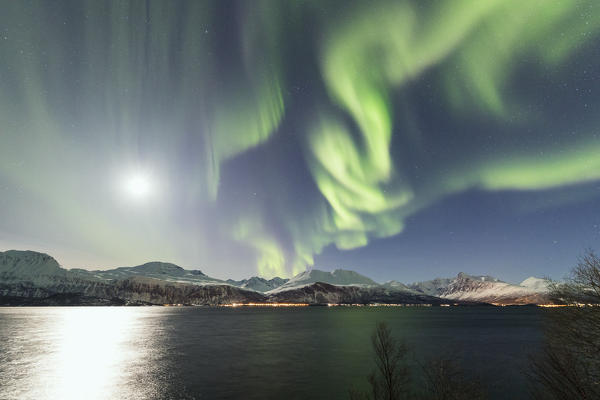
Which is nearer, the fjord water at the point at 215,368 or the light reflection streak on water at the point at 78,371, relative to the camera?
the fjord water at the point at 215,368

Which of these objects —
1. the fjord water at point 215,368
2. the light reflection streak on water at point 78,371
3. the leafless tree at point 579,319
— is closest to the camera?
the leafless tree at point 579,319

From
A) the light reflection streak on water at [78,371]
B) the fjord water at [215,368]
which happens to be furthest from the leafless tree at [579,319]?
the light reflection streak on water at [78,371]

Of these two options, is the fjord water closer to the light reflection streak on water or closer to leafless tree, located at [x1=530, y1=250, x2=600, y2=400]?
the light reflection streak on water

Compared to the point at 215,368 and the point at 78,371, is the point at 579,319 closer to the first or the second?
the point at 215,368

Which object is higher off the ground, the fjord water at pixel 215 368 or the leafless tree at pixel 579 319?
the leafless tree at pixel 579 319

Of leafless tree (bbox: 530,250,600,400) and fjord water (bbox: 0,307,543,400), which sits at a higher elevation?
leafless tree (bbox: 530,250,600,400)

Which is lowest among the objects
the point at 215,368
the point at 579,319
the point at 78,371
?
the point at 78,371

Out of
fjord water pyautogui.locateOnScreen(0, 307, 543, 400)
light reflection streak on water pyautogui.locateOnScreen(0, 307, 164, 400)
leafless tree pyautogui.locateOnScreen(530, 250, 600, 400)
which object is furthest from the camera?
light reflection streak on water pyautogui.locateOnScreen(0, 307, 164, 400)

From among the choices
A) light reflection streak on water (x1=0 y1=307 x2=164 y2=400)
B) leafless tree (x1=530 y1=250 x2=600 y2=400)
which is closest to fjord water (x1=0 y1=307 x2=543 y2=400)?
light reflection streak on water (x1=0 y1=307 x2=164 y2=400)

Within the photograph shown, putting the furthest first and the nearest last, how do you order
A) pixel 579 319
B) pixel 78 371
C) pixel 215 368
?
pixel 78 371
pixel 215 368
pixel 579 319

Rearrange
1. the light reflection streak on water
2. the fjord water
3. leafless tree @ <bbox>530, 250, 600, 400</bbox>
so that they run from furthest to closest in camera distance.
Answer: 1. the light reflection streak on water
2. the fjord water
3. leafless tree @ <bbox>530, 250, 600, 400</bbox>

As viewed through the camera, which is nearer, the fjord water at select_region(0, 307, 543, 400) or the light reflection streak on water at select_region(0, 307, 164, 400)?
the fjord water at select_region(0, 307, 543, 400)

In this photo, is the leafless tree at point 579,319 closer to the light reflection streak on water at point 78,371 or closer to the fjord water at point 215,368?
the fjord water at point 215,368

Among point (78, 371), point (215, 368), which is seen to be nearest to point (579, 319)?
point (215, 368)
